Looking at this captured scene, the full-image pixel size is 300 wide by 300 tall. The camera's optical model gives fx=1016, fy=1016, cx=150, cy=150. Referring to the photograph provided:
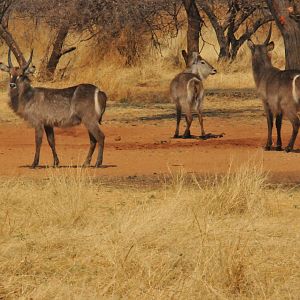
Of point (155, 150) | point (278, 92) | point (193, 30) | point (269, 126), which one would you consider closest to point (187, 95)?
point (155, 150)

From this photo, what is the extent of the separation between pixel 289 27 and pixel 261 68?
237 centimetres

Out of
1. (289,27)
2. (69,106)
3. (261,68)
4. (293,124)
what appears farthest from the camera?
(289,27)

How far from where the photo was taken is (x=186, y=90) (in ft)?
51.1

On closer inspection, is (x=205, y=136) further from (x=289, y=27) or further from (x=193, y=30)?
(x=193, y=30)

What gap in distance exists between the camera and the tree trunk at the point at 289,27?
1661 cm

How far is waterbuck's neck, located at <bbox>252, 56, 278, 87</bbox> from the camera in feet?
47.4

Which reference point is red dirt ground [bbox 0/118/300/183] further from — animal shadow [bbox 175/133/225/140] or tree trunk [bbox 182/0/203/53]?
tree trunk [bbox 182/0/203/53]

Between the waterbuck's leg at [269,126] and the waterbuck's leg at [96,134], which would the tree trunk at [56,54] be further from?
the waterbuck's leg at [96,134]

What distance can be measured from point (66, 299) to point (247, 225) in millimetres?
2405

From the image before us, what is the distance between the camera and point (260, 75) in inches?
573

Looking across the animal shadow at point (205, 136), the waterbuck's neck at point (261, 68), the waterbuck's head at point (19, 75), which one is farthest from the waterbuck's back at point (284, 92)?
the waterbuck's head at point (19, 75)

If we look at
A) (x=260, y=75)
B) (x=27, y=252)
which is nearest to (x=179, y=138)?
(x=260, y=75)

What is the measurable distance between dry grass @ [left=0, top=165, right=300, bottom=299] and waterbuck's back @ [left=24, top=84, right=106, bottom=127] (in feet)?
7.63

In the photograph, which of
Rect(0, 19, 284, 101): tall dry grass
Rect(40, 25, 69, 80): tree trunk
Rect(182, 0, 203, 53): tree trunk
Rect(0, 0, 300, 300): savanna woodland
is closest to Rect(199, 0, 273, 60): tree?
Rect(0, 19, 284, 101): tall dry grass
